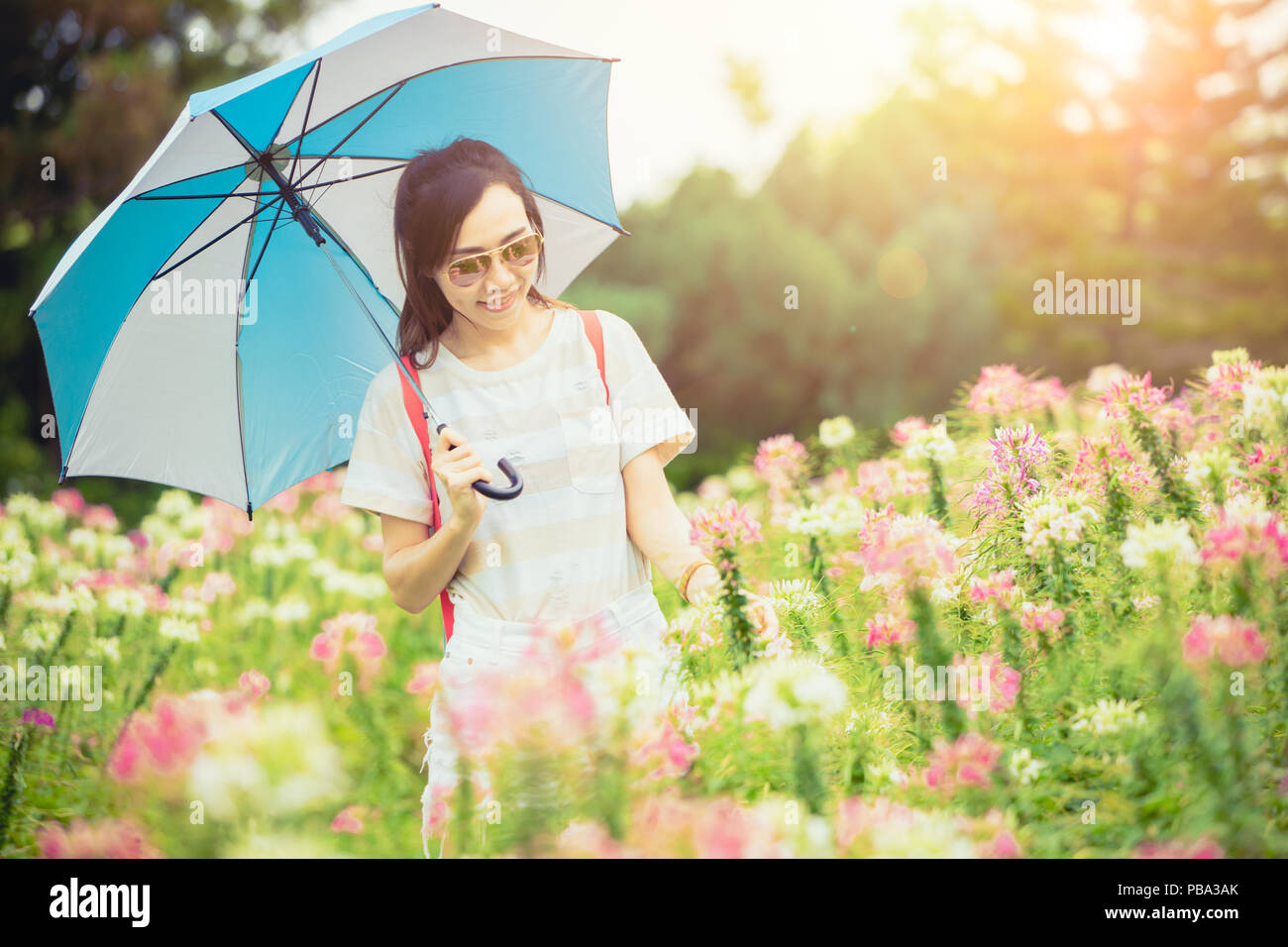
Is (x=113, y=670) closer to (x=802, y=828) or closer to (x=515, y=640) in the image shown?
(x=515, y=640)

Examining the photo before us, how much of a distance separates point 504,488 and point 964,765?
89cm

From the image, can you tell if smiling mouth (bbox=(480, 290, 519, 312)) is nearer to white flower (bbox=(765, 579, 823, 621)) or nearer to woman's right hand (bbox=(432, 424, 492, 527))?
woman's right hand (bbox=(432, 424, 492, 527))

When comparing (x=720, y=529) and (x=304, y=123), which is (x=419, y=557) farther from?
(x=304, y=123)

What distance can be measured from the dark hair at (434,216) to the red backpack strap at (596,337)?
13 cm

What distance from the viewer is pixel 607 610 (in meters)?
1.77

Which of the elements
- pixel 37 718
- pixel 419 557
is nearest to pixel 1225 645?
pixel 419 557

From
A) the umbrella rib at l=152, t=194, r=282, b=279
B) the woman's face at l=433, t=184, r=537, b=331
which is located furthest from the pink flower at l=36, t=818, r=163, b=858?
the umbrella rib at l=152, t=194, r=282, b=279

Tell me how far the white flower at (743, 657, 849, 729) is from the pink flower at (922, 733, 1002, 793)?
0.25 metres

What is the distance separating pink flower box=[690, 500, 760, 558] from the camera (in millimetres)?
1536

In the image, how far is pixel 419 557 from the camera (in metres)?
1.69

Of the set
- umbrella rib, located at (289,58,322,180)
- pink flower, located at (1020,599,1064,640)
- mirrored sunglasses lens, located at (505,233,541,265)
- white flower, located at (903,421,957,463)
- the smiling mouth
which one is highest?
umbrella rib, located at (289,58,322,180)

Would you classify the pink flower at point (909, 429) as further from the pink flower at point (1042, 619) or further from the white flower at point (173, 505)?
the white flower at point (173, 505)

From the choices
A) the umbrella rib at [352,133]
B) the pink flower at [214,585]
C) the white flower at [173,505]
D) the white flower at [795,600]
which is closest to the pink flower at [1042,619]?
the white flower at [795,600]
